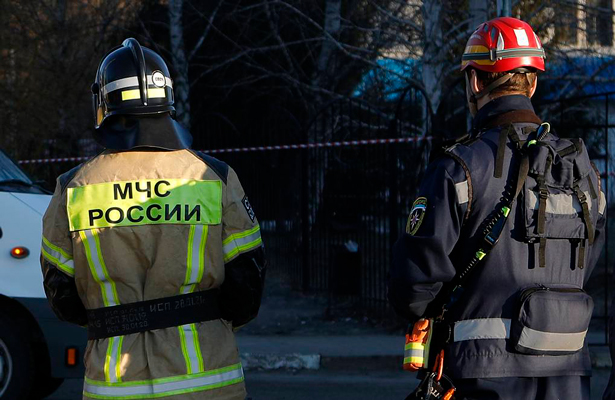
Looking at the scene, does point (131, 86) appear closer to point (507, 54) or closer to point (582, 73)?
point (507, 54)

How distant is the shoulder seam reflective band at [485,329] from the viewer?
2.76 meters

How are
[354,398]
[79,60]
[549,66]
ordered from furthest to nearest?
[79,60] < [549,66] < [354,398]

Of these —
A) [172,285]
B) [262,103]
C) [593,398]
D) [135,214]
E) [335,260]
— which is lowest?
[593,398]

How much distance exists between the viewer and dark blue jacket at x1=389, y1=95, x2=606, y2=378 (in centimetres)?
275

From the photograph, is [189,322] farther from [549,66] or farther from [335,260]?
[549,66]

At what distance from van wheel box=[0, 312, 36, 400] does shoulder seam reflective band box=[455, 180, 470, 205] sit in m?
3.90

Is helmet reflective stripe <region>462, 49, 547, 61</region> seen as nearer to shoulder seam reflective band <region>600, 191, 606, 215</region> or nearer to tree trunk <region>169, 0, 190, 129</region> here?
shoulder seam reflective band <region>600, 191, 606, 215</region>

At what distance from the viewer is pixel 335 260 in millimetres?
10086

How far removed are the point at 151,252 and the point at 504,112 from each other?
1.21 metres

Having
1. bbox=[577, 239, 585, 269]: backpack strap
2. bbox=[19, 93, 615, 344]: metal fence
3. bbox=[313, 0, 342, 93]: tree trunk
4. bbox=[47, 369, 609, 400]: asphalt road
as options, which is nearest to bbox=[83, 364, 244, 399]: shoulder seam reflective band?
bbox=[577, 239, 585, 269]: backpack strap

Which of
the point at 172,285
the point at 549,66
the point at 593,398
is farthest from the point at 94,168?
the point at 549,66

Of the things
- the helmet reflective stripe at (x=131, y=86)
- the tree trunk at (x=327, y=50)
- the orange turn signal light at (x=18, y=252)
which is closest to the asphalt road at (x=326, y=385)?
the orange turn signal light at (x=18, y=252)

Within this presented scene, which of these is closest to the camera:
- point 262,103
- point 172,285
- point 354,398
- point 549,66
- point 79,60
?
point 172,285

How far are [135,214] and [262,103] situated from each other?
1490cm
